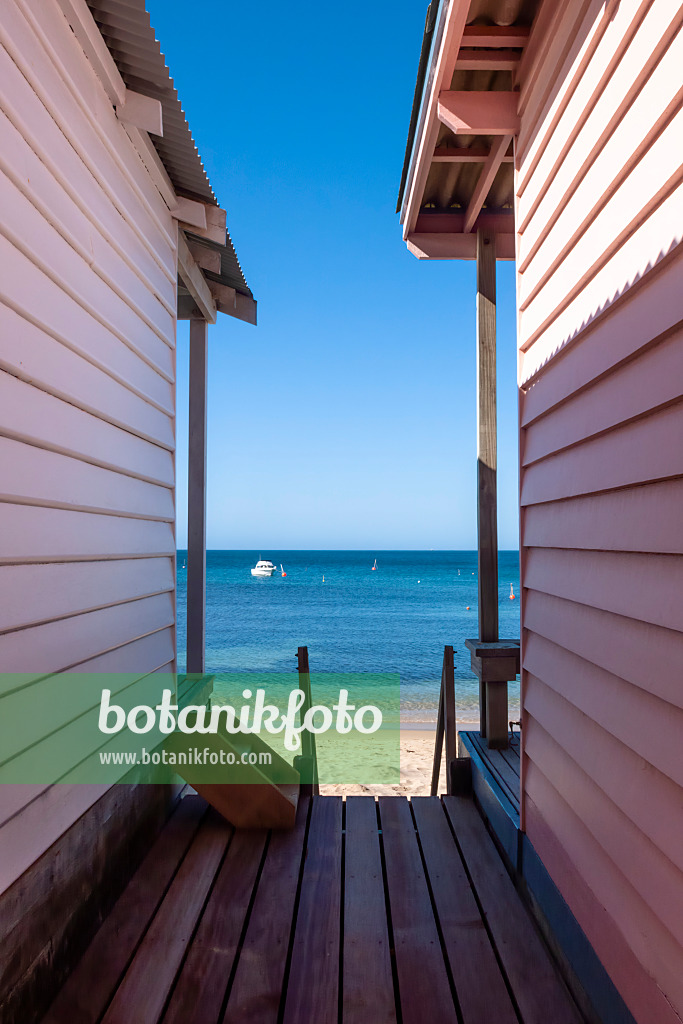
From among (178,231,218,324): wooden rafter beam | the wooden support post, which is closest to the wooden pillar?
(178,231,218,324): wooden rafter beam

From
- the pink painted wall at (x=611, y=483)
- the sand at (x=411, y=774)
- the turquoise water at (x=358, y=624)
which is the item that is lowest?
the turquoise water at (x=358, y=624)

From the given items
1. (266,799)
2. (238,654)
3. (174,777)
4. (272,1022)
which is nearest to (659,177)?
(272,1022)

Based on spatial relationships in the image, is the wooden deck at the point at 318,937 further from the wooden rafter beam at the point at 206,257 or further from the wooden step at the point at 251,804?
the wooden rafter beam at the point at 206,257

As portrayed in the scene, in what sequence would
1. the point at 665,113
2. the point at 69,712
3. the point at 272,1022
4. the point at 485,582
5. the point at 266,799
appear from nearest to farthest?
the point at 665,113
the point at 272,1022
the point at 69,712
the point at 266,799
the point at 485,582

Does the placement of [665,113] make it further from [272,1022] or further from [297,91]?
[297,91]

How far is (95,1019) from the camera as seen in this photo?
67.4 inches

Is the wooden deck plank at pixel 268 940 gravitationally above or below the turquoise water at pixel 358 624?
above

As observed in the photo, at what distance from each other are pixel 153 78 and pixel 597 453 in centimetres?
227

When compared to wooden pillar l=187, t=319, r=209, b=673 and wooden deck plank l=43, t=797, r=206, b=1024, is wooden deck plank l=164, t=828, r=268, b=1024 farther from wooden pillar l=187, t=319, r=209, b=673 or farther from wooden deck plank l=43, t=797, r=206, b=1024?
wooden pillar l=187, t=319, r=209, b=673

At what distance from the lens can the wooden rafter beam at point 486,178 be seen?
2.86 meters

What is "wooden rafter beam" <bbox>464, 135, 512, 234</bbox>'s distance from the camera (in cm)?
286

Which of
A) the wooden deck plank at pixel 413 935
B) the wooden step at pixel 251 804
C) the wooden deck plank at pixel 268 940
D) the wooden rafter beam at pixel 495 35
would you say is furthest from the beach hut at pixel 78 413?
the wooden rafter beam at pixel 495 35

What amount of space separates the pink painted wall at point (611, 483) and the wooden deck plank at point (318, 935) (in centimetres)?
77

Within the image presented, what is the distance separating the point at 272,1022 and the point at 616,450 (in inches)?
70.5
